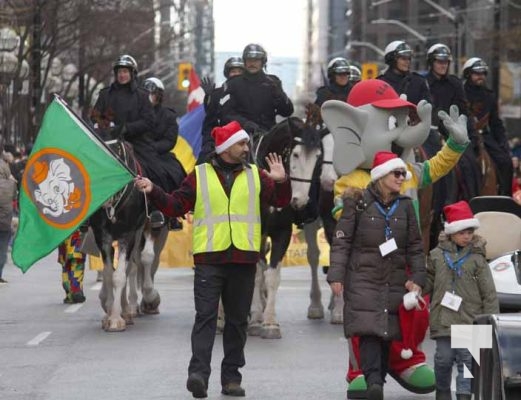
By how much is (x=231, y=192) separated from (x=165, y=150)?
22.6 feet

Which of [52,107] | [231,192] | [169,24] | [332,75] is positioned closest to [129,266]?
[332,75]

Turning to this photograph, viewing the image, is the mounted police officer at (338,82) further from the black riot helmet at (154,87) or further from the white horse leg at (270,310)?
the white horse leg at (270,310)

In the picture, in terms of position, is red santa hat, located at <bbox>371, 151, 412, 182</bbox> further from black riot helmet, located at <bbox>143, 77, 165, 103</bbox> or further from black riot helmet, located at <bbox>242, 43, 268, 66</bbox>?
black riot helmet, located at <bbox>143, 77, 165, 103</bbox>

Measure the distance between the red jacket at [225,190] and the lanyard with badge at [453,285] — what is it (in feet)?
4.88

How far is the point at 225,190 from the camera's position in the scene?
11.8 m

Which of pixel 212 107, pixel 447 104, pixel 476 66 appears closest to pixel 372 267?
pixel 212 107

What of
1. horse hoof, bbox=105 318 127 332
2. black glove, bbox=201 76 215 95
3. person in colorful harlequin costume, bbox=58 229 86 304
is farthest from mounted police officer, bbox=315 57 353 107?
person in colorful harlequin costume, bbox=58 229 86 304

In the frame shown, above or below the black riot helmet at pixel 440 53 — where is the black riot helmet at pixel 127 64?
below

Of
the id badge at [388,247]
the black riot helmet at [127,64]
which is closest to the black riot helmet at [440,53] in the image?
the black riot helmet at [127,64]

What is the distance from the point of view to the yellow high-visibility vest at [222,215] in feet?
38.4

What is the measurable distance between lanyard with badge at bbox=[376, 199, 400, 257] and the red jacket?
1.13m

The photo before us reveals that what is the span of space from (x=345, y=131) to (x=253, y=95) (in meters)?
3.92

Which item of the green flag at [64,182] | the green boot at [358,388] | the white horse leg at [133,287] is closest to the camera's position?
the green boot at [358,388]

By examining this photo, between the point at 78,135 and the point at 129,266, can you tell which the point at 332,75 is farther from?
the point at 78,135
